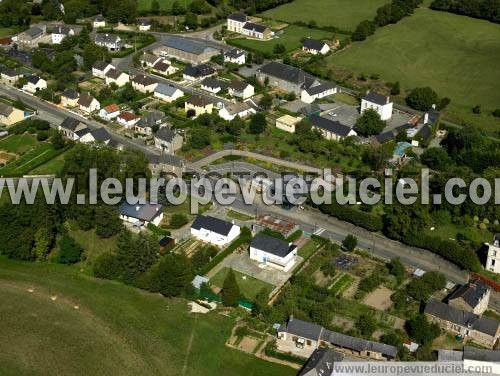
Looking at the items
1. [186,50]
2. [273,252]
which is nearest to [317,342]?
[273,252]

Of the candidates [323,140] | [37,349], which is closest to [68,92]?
[323,140]

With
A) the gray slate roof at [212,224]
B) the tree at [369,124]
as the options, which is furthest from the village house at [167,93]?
the gray slate roof at [212,224]

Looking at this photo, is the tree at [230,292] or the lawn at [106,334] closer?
the lawn at [106,334]

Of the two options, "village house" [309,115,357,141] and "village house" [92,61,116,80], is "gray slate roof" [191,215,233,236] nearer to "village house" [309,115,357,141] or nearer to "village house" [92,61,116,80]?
"village house" [309,115,357,141]

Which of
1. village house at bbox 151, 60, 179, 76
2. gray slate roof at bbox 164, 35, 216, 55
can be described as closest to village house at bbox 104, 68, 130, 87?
village house at bbox 151, 60, 179, 76

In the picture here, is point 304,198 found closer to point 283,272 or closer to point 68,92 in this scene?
point 283,272

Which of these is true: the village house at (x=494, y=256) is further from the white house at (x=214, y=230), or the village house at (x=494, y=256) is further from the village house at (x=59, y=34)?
the village house at (x=59, y=34)
